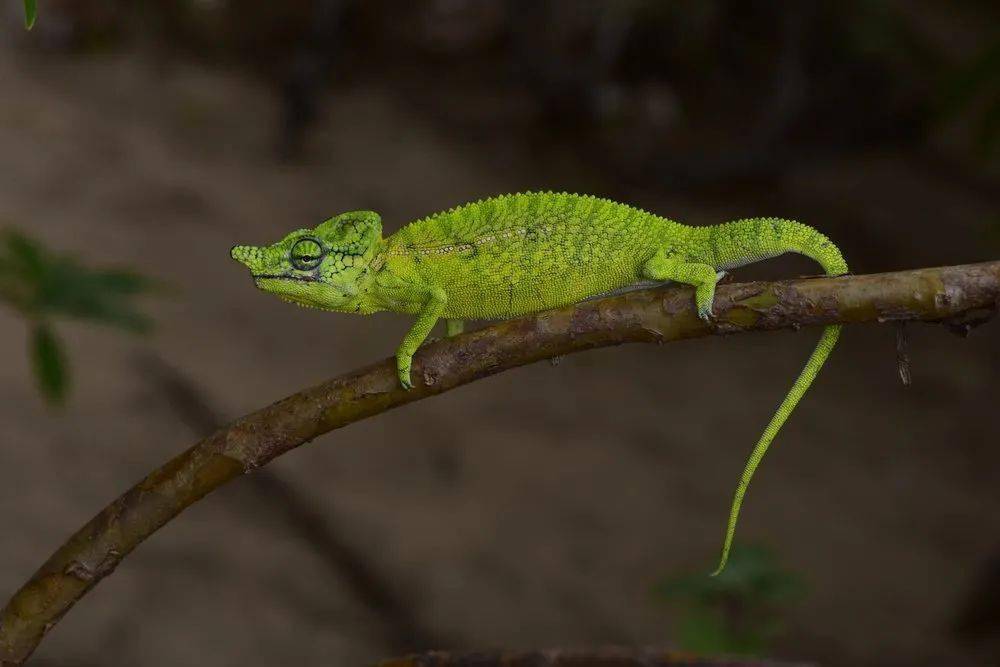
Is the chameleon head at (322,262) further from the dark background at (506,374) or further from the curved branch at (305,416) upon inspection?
the dark background at (506,374)

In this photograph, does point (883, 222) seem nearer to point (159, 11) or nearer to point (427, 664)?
point (159, 11)

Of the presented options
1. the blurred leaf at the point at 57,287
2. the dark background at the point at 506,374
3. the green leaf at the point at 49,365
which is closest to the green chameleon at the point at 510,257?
the green leaf at the point at 49,365

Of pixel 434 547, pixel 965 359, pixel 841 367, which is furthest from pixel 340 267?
pixel 965 359

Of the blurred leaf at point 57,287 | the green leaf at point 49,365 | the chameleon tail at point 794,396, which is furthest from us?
the blurred leaf at point 57,287

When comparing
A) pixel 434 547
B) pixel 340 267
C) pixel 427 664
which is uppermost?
pixel 434 547

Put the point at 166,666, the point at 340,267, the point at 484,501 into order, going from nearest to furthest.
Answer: the point at 340,267, the point at 166,666, the point at 484,501

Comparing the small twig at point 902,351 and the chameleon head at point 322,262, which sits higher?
the chameleon head at point 322,262
